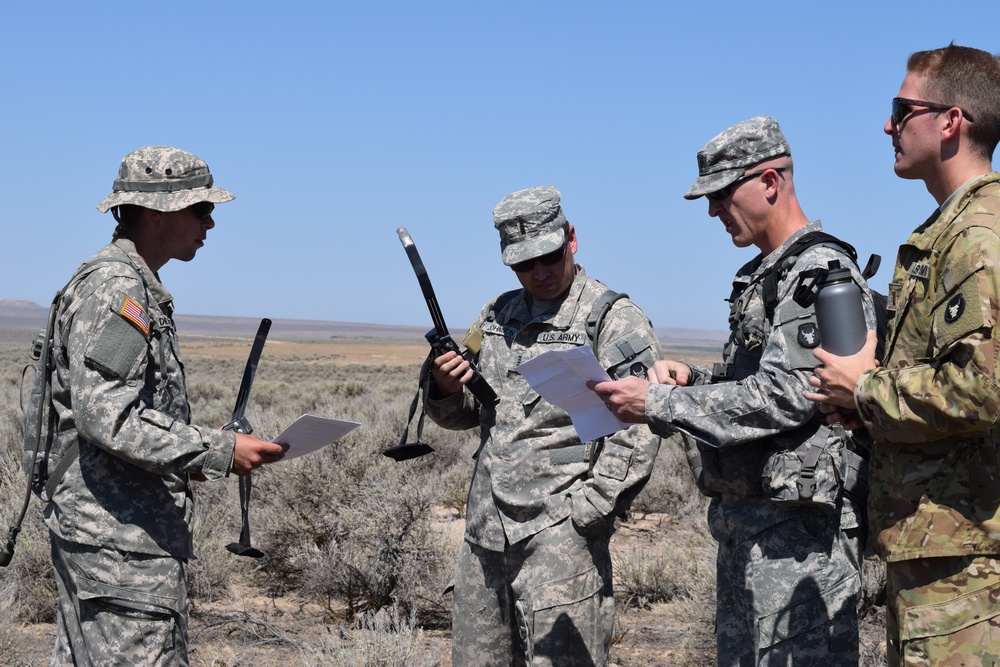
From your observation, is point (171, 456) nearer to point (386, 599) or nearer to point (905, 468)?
point (905, 468)

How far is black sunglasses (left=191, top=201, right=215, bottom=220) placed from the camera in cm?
357

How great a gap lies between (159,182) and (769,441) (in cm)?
227

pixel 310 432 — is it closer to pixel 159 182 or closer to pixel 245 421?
pixel 245 421

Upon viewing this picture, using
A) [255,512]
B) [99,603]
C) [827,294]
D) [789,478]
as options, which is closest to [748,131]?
[827,294]

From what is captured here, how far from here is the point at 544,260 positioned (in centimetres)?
393

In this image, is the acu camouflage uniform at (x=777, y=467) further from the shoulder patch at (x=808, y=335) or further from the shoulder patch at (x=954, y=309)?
the shoulder patch at (x=954, y=309)

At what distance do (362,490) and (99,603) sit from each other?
409 cm

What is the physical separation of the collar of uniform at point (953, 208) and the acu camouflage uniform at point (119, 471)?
2.27 m

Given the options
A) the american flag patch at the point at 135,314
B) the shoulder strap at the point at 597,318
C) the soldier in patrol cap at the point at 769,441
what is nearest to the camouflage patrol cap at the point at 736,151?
the soldier in patrol cap at the point at 769,441

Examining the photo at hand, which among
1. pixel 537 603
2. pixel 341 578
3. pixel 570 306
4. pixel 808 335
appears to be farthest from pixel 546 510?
pixel 341 578

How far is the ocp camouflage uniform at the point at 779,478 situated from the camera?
2.90m

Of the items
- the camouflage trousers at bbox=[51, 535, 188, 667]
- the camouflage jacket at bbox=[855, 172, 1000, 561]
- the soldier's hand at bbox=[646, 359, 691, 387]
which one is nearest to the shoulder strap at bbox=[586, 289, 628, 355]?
the soldier's hand at bbox=[646, 359, 691, 387]

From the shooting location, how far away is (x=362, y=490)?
287 inches

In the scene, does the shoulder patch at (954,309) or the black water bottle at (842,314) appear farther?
the black water bottle at (842,314)
